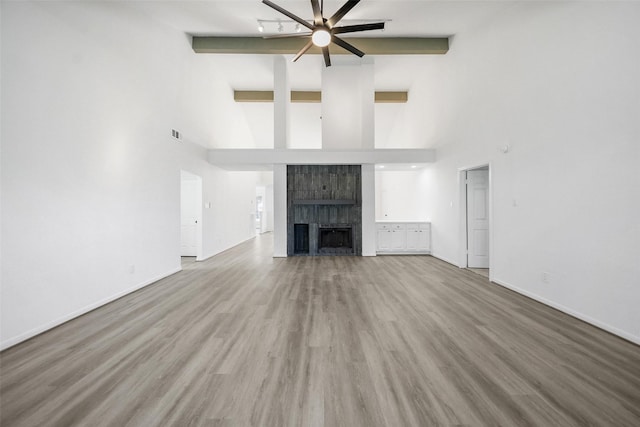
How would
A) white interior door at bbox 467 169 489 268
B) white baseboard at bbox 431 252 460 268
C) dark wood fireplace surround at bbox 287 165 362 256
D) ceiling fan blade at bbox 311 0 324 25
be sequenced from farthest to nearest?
1. dark wood fireplace surround at bbox 287 165 362 256
2. white baseboard at bbox 431 252 460 268
3. white interior door at bbox 467 169 489 268
4. ceiling fan blade at bbox 311 0 324 25

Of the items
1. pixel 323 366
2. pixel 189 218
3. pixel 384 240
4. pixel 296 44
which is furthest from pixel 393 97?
pixel 323 366

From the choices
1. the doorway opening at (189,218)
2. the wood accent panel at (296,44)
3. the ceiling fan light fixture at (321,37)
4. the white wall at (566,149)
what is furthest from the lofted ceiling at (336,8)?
the doorway opening at (189,218)

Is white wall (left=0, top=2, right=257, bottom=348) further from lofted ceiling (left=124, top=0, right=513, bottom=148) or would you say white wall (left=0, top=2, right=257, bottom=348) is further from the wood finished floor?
lofted ceiling (left=124, top=0, right=513, bottom=148)

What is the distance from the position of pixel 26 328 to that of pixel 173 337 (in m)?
1.35

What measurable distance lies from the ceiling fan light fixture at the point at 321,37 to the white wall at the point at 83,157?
2.70 metres

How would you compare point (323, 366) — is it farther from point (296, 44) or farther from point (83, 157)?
point (296, 44)

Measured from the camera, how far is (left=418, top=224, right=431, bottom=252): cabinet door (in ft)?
22.5

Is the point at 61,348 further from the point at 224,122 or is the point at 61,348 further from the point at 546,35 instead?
the point at 224,122

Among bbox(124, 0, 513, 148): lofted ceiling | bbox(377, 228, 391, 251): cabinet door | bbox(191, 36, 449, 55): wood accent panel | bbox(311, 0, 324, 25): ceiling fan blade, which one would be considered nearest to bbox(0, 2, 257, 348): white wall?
bbox(124, 0, 513, 148): lofted ceiling

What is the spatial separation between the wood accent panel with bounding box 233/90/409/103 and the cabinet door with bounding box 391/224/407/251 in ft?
13.9

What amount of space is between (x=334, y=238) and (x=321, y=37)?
180 inches

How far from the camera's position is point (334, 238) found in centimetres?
696

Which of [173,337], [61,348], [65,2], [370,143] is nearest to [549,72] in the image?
[370,143]

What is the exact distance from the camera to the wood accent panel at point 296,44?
5.59m
